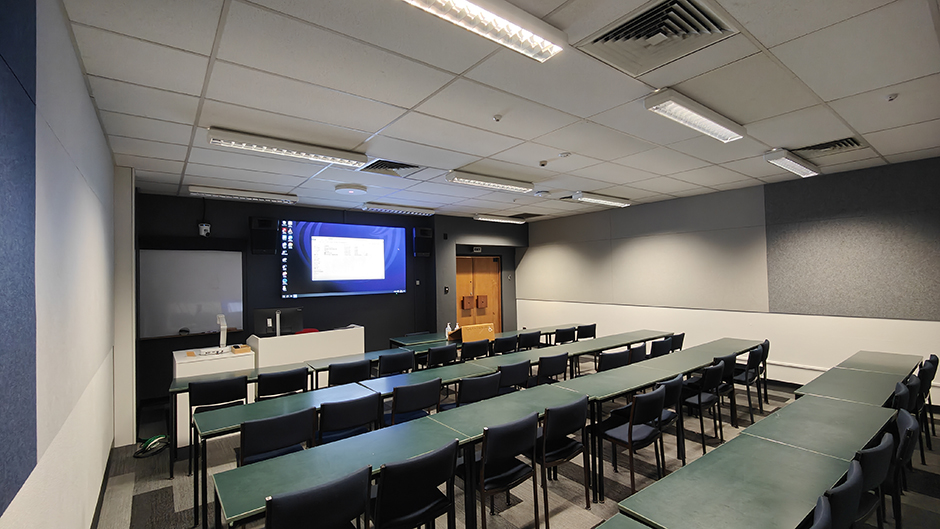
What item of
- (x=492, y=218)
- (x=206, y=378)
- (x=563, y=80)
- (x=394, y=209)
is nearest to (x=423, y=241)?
(x=394, y=209)

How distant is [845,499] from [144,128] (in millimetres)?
4912

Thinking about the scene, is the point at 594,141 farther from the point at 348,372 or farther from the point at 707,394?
the point at 348,372

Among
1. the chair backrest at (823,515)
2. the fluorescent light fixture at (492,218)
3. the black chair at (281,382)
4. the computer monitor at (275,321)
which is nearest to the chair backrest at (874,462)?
the chair backrest at (823,515)

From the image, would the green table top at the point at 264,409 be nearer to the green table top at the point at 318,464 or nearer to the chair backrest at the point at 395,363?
the green table top at the point at 318,464

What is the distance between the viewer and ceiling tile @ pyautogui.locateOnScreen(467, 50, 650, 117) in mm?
2350

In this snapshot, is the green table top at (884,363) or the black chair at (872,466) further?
the green table top at (884,363)

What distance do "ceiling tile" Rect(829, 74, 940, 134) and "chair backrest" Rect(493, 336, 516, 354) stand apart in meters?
4.06

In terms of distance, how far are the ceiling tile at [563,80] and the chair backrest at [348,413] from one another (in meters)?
2.40

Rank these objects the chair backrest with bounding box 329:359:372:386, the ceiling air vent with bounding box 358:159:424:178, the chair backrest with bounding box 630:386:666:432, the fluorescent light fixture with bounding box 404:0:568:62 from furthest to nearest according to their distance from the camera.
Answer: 1. the ceiling air vent with bounding box 358:159:424:178
2. the chair backrest with bounding box 329:359:372:386
3. the chair backrest with bounding box 630:386:666:432
4. the fluorescent light fixture with bounding box 404:0:568:62

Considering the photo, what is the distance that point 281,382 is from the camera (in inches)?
145

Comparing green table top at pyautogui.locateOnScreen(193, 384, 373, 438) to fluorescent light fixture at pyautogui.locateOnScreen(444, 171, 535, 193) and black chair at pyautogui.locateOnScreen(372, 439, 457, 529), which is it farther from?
fluorescent light fixture at pyautogui.locateOnScreen(444, 171, 535, 193)

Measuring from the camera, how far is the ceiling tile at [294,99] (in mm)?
2461

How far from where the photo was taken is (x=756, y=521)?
157cm

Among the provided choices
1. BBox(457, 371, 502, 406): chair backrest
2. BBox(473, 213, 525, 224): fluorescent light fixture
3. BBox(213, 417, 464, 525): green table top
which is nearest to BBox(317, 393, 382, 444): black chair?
BBox(213, 417, 464, 525): green table top
